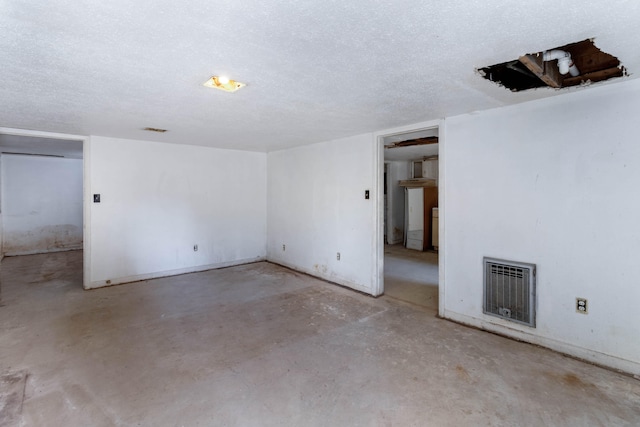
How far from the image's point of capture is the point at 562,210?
8.30ft

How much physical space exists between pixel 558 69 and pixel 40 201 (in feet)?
29.9

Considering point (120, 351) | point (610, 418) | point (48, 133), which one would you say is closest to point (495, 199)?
point (610, 418)

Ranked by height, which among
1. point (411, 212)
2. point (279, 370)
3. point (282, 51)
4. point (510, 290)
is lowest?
point (279, 370)

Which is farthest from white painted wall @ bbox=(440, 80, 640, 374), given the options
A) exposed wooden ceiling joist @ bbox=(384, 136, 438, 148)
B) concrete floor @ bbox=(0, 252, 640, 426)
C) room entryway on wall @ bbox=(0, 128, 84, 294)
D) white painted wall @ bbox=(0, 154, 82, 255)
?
white painted wall @ bbox=(0, 154, 82, 255)

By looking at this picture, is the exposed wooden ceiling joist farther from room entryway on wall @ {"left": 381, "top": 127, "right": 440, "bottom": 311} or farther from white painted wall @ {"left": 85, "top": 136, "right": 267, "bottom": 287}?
white painted wall @ {"left": 85, "top": 136, "right": 267, "bottom": 287}

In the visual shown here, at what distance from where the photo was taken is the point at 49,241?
22.7ft

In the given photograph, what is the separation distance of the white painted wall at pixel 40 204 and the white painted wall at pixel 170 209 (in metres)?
3.82

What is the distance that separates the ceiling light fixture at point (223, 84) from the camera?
215cm

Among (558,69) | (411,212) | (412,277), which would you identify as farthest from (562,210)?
(411,212)

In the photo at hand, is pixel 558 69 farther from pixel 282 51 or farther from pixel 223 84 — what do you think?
pixel 223 84

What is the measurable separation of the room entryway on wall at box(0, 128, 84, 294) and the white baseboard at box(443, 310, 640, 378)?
7.21m

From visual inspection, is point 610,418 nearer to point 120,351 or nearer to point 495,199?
point 495,199

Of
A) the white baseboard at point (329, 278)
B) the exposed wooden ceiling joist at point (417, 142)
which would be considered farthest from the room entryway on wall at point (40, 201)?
the exposed wooden ceiling joist at point (417, 142)

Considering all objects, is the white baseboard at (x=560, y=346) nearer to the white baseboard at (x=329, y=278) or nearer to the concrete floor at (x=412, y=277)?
the concrete floor at (x=412, y=277)
